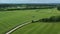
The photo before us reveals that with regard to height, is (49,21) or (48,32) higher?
(48,32)

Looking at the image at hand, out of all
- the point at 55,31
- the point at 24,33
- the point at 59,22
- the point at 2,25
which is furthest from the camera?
the point at 59,22

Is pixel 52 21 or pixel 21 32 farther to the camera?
pixel 52 21

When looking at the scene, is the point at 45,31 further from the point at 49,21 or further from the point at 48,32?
the point at 49,21

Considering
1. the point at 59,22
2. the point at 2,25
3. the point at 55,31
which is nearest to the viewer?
the point at 55,31

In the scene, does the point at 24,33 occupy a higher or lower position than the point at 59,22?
higher

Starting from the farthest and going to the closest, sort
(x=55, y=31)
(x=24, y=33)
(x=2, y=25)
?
(x=2, y=25) < (x=55, y=31) < (x=24, y=33)

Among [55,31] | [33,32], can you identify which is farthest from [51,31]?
[33,32]

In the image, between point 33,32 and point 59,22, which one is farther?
point 59,22

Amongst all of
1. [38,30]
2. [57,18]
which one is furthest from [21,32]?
[57,18]

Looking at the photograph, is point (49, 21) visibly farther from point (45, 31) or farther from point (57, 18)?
point (45, 31)
